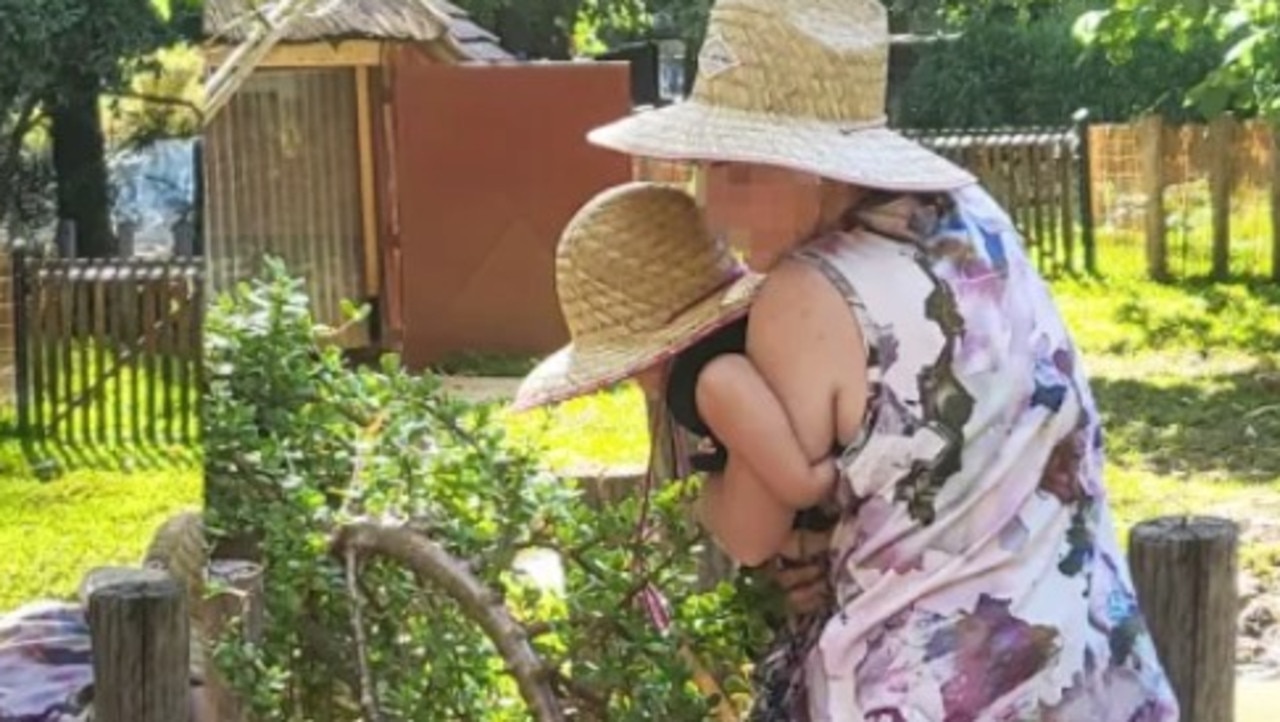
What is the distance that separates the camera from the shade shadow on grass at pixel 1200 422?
8023 millimetres

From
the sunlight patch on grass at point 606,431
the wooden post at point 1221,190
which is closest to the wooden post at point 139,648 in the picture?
the sunlight patch on grass at point 606,431

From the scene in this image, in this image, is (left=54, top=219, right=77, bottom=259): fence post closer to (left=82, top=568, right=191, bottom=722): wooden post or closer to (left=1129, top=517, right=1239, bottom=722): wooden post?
(left=82, top=568, right=191, bottom=722): wooden post

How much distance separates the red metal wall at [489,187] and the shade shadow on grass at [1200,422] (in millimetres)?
4134

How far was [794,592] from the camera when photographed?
2070 millimetres

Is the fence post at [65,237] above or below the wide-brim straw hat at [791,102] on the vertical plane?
below

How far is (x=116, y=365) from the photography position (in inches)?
91.2

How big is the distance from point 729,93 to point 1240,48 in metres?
6.34

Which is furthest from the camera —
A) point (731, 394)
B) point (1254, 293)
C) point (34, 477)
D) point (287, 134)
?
point (1254, 293)

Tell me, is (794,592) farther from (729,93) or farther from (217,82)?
(217,82)

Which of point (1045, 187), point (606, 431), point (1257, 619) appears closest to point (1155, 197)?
point (1045, 187)

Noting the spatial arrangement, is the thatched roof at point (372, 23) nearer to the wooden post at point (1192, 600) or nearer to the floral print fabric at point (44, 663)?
the floral print fabric at point (44, 663)


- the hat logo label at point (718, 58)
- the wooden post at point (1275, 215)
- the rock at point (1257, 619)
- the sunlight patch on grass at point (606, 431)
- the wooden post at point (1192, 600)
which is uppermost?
the hat logo label at point (718, 58)

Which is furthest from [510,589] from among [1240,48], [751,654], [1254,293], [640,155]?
[1254,293]

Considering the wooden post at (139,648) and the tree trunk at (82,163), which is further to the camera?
the tree trunk at (82,163)
